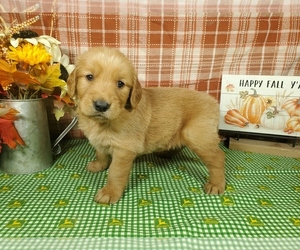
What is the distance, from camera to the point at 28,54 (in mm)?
1655

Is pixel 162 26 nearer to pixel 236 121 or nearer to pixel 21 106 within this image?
pixel 236 121

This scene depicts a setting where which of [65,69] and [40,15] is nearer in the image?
[65,69]

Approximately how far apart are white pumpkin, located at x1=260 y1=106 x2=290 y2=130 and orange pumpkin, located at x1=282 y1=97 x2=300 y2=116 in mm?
31

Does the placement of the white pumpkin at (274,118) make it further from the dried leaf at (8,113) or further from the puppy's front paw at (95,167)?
the dried leaf at (8,113)

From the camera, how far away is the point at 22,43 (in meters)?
1.77

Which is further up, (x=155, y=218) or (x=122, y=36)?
(x=122, y=36)

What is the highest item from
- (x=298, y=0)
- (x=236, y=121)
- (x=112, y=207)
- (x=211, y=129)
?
(x=298, y=0)

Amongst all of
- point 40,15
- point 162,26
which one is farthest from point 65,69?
point 162,26

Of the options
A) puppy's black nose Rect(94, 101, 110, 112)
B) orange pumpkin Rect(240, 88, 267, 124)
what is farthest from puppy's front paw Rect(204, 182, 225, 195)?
orange pumpkin Rect(240, 88, 267, 124)

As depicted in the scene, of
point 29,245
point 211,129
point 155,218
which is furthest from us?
point 211,129

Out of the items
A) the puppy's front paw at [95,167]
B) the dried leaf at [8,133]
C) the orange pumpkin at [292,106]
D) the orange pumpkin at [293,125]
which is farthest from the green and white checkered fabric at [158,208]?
the orange pumpkin at [292,106]

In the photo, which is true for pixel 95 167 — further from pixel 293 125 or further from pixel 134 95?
pixel 293 125

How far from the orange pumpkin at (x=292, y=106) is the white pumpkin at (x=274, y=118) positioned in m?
0.03

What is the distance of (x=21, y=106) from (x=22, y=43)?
0.41 meters
